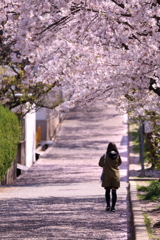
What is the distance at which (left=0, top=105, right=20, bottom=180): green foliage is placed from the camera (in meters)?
15.6

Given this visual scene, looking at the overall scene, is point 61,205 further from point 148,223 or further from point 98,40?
point 98,40

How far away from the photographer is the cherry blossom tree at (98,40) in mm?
8062

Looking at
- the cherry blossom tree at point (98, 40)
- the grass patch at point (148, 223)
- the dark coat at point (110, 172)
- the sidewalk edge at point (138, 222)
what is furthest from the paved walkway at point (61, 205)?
the cherry blossom tree at point (98, 40)

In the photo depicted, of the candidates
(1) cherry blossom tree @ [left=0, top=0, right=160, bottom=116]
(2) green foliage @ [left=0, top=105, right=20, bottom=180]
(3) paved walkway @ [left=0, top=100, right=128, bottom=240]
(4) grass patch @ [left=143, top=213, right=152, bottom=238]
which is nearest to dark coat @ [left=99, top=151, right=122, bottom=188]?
(3) paved walkway @ [left=0, top=100, right=128, bottom=240]

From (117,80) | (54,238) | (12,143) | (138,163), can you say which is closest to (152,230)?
(54,238)

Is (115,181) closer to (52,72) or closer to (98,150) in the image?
(52,72)

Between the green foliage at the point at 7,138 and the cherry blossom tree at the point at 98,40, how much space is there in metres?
2.76

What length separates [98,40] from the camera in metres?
11.3

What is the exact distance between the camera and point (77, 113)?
57.8 meters

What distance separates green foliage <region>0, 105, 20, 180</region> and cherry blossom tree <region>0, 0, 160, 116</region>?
276cm

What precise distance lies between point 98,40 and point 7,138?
625cm

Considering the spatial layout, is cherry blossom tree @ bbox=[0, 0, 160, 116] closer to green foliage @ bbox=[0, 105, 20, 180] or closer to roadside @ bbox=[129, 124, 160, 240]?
roadside @ bbox=[129, 124, 160, 240]

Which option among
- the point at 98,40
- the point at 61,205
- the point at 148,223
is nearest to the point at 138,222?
the point at 148,223

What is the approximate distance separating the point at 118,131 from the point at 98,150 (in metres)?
9.64
